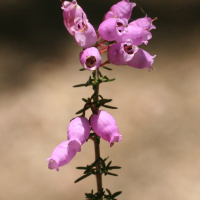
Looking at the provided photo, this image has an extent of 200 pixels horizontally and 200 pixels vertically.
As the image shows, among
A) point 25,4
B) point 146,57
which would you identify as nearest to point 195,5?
point 25,4

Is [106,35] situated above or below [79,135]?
above

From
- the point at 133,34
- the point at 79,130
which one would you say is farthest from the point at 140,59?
the point at 79,130

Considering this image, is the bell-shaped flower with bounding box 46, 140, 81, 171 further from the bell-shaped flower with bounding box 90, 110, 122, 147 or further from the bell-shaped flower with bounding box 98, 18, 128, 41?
the bell-shaped flower with bounding box 98, 18, 128, 41

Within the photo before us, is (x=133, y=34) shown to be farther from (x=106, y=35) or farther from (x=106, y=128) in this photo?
(x=106, y=128)

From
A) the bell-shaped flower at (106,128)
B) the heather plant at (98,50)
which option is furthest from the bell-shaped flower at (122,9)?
the bell-shaped flower at (106,128)

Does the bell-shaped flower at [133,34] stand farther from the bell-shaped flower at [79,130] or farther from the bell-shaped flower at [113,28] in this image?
the bell-shaped flower at [79,130]

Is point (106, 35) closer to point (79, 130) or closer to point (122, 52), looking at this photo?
point (122, 52)

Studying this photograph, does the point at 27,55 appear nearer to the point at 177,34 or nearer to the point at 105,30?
the point at 177,34
